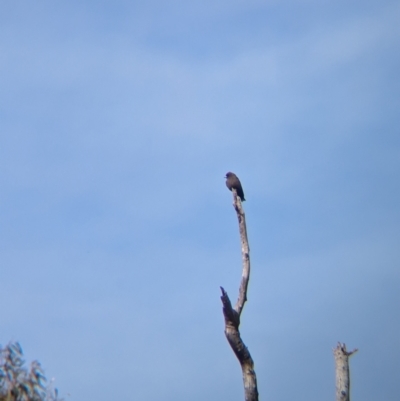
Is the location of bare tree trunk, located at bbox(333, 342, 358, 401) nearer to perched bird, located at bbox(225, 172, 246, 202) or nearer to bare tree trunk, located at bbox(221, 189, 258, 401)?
bare tree trunk, located at bbox(221, 189, 258, 401)

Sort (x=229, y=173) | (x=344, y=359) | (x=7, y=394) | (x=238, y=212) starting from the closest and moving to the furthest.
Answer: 1. (x=7, y=394)
2. (x=344, y=359)
3. (x=238, y=212)
4. (x=229, y=173)

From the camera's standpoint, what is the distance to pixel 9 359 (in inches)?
469

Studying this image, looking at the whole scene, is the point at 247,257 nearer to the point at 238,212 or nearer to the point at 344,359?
the point at 238,212

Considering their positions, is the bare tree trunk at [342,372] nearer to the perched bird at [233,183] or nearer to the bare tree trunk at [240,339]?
the bare tree trunk at [240,339]

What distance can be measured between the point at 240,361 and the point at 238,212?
10.4 ft

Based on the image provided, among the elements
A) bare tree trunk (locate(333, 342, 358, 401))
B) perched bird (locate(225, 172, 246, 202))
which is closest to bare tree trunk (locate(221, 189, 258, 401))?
bare tree trunk (locate(333, 342, 358, 401))

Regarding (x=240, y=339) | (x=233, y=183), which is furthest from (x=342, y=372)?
(x=233, y=183)

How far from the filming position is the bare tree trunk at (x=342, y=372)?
631 inches

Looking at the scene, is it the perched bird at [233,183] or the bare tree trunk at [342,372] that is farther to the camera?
the perched bird at [233,183]

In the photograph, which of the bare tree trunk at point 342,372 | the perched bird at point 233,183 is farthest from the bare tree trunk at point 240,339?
the perched bird at point 233,183

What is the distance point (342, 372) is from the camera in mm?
16047

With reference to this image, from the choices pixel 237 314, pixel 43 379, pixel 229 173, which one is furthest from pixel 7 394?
pixel 229 173

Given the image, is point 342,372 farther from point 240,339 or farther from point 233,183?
point 233,183

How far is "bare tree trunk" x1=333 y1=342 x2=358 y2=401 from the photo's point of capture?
16031 mm
